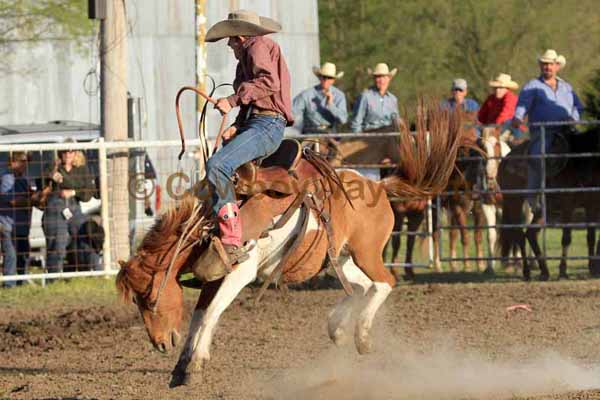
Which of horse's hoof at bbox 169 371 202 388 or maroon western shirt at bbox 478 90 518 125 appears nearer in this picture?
horse's hoof at bbox 169 371 202 388

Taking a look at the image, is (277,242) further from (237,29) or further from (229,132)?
(237,29)

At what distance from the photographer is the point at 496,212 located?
13.6 metres

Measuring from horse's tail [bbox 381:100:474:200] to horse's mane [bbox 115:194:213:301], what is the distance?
1.78 metres

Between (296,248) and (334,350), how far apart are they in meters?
1.47

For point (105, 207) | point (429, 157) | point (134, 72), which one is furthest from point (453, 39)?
point (429, 157)

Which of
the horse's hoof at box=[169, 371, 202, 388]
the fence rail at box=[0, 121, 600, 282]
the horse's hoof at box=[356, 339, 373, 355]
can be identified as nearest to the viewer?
the horse's hoof at box=[169, 371, 202, 388]

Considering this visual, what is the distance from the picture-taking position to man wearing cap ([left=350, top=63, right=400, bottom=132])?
42.9ft

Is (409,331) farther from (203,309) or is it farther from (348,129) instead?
Answer: (348,129)

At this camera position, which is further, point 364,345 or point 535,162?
point 535,162

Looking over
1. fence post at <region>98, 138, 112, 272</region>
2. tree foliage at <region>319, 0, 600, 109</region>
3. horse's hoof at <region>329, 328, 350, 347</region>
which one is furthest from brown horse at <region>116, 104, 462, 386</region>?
tree foliage at <region>319, 0, 600, 109</region>

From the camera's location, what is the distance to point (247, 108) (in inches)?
271

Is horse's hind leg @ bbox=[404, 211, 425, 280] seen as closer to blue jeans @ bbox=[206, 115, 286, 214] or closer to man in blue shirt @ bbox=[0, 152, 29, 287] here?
man in blue shirt @ bbox=[0, 152, 29, 287]

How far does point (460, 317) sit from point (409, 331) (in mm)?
773

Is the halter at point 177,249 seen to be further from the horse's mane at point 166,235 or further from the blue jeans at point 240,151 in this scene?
the blue jeans at point 240,151
